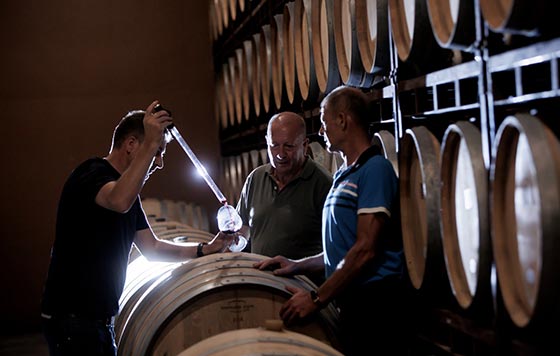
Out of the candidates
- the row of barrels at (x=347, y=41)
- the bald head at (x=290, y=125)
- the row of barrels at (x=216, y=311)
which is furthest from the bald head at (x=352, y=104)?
the bald head at (x=290, y=125)

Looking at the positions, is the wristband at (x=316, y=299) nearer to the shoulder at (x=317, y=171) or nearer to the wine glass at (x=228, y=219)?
the wine glass at (x=228, y=219)

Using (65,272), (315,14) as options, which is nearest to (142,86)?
(315,14)

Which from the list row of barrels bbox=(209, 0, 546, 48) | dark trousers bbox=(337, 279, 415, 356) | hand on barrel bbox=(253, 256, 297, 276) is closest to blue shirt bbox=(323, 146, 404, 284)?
dark trousers bbox=(337, 279, 415, 356)

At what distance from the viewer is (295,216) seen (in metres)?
5.19

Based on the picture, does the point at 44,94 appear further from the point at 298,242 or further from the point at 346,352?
the point at 346,352

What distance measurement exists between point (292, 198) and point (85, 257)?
146 centimetres

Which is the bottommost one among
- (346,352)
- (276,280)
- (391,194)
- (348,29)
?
(346,352)

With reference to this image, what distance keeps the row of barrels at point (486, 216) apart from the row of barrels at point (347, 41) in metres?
0.36

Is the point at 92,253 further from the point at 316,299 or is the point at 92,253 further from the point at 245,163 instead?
the point at 245,163

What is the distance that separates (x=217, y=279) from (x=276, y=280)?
283 millimetres

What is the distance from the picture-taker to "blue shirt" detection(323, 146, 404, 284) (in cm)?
384

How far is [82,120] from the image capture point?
11992 millimetres

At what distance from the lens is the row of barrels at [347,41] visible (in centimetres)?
316

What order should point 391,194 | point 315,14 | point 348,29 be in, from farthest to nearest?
point 315,14 < point 348,29 < point 391,194
